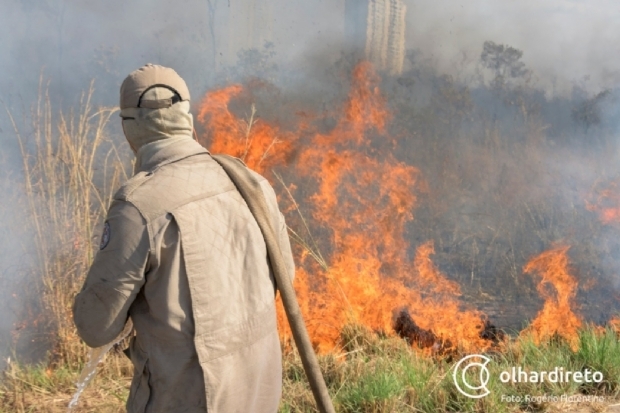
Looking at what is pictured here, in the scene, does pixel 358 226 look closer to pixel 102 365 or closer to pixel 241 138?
pixel 241 138

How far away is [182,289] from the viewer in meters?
1.95

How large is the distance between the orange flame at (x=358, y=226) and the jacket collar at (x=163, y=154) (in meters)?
2.49

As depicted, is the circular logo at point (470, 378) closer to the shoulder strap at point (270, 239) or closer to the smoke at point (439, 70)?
the shoulder strap at point (270, 239)

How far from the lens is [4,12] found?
8227 millimetres

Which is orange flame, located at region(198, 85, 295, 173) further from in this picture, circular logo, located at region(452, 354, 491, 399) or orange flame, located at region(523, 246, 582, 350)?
orange flame, located at region(523, 246, 582, 350)

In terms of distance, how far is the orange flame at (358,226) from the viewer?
541 cm

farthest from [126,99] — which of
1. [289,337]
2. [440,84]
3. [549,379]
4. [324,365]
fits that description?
[440,84]

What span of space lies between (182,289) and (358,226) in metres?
5.66

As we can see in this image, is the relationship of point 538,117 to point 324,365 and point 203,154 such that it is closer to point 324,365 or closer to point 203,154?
point 324,365

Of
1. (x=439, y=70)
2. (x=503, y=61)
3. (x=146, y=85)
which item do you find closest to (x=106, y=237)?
(x=146, y=85)

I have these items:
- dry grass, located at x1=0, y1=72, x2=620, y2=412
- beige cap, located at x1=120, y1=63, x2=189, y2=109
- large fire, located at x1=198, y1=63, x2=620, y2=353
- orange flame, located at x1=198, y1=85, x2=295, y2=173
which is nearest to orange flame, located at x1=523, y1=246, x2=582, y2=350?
large fire, located at x1=198, y1=63, x2=620, y2=353

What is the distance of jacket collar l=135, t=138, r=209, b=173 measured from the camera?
2074 mm

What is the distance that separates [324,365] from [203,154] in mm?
2425

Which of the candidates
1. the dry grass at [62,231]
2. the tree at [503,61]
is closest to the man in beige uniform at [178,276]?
the dry grass at [62,231]
